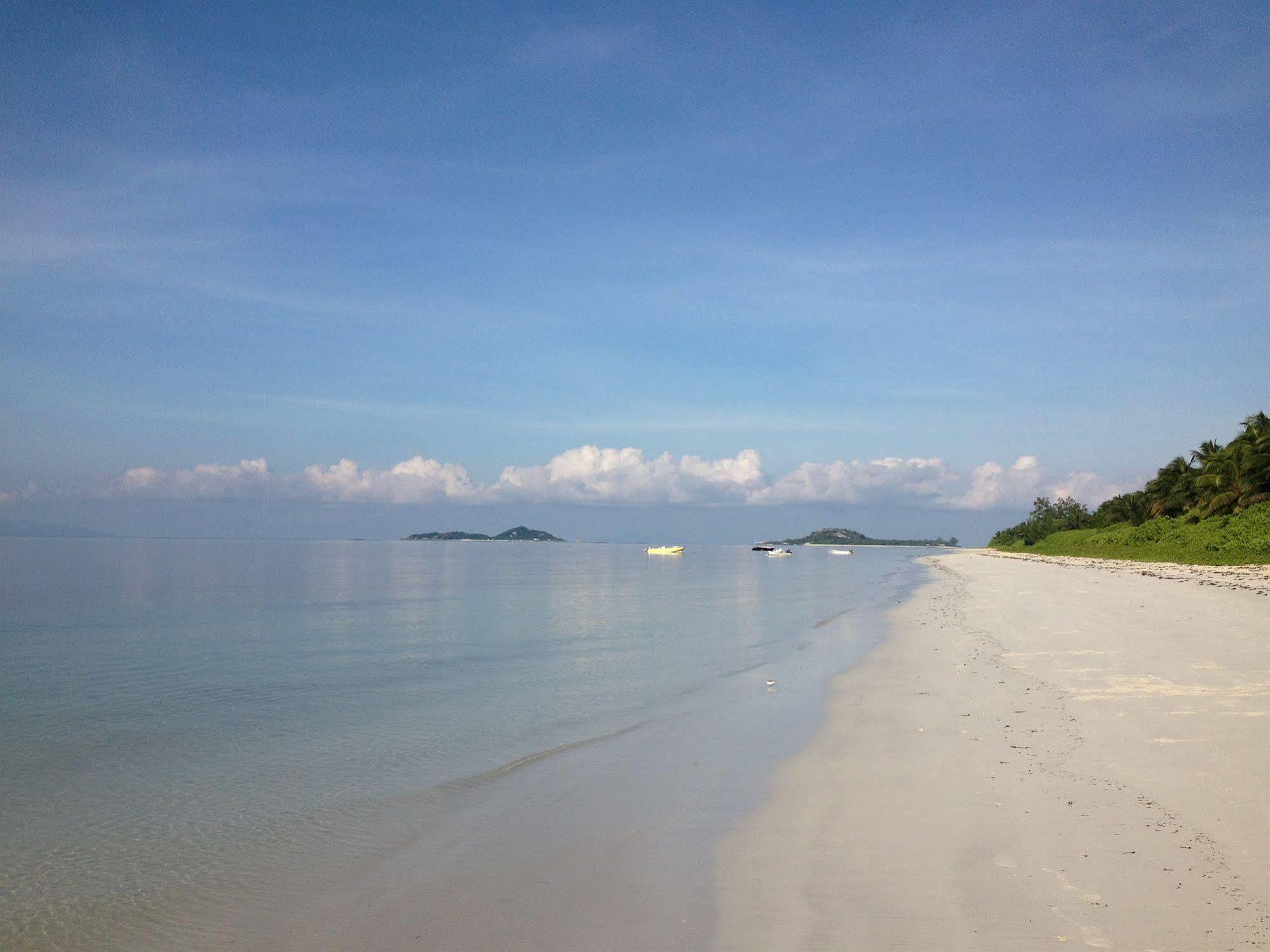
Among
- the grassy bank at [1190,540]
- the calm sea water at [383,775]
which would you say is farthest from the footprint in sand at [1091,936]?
the grassy bank at [1190,540]

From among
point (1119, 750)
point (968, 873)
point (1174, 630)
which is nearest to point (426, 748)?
point (968, 873)

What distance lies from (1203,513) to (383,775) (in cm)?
8111

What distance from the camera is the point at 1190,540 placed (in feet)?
224

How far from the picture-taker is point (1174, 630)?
22.4 meters

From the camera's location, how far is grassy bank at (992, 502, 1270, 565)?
2151 inches

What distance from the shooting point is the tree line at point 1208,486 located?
6581 cm

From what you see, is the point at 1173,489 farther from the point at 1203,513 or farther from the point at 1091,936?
the point at 1091,936

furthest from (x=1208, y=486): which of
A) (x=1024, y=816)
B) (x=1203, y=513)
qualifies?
(x=1024, y=816)

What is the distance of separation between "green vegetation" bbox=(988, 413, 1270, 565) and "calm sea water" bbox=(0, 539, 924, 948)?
148 feet

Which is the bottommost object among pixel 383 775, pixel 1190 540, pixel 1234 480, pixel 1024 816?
pixel 383 775

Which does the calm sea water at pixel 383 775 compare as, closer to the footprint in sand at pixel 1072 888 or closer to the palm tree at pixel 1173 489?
the footprint in sand at pixel 1072 888

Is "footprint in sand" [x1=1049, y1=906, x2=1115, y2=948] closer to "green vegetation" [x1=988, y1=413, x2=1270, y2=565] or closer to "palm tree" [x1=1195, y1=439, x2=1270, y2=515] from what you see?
"green vegetation" [x1=988, y1=413, x2=1270, y2=565]

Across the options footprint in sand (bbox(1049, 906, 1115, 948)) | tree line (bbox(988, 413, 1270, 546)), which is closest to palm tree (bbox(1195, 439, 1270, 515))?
tree line (bbox(988, 413, 1270, 546))

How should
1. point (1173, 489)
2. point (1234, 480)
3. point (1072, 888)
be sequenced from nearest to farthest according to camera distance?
point (1072, 888)
point (1234, 480)
point (1173, 489)
